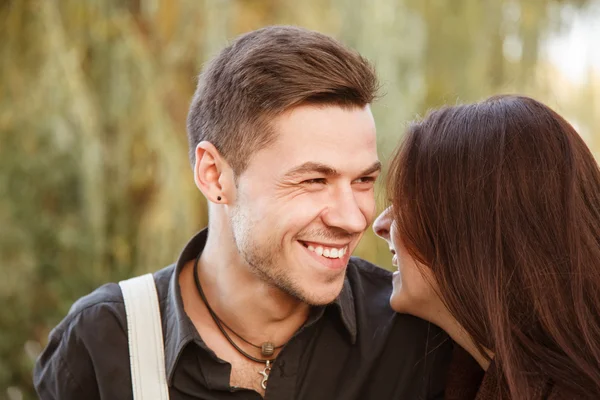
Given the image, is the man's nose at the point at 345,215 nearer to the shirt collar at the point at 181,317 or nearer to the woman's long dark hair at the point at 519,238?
the woman's long dark hair at the point at 519,238

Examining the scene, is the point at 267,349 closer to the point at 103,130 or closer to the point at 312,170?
the point at 312,170

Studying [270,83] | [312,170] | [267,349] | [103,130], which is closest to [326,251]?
[312,170]

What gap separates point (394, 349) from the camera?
8.05ft

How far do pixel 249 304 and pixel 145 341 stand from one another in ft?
0.97

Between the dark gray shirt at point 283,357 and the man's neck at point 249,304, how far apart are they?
0.21ft

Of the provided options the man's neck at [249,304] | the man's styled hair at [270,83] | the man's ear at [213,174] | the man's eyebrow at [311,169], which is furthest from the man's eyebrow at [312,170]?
the man's neck at [249,304]

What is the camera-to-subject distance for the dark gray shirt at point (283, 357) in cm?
230

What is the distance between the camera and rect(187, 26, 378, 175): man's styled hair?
2275mm

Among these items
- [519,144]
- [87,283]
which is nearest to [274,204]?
[519,144]

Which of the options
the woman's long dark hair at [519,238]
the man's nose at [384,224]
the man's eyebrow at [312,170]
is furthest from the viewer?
the man's nose at [384,224]

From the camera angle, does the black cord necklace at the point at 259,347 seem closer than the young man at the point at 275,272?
No

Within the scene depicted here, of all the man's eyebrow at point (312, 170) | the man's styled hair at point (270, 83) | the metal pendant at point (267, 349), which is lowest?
the metal pendant at point (267, 349)

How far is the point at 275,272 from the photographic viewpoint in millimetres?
2326

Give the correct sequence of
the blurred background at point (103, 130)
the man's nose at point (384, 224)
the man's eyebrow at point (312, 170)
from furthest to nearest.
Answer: the blurred background at point (103, 130), the man's nose at point (384, 224), the man's eyebrow at point (312, 170)
